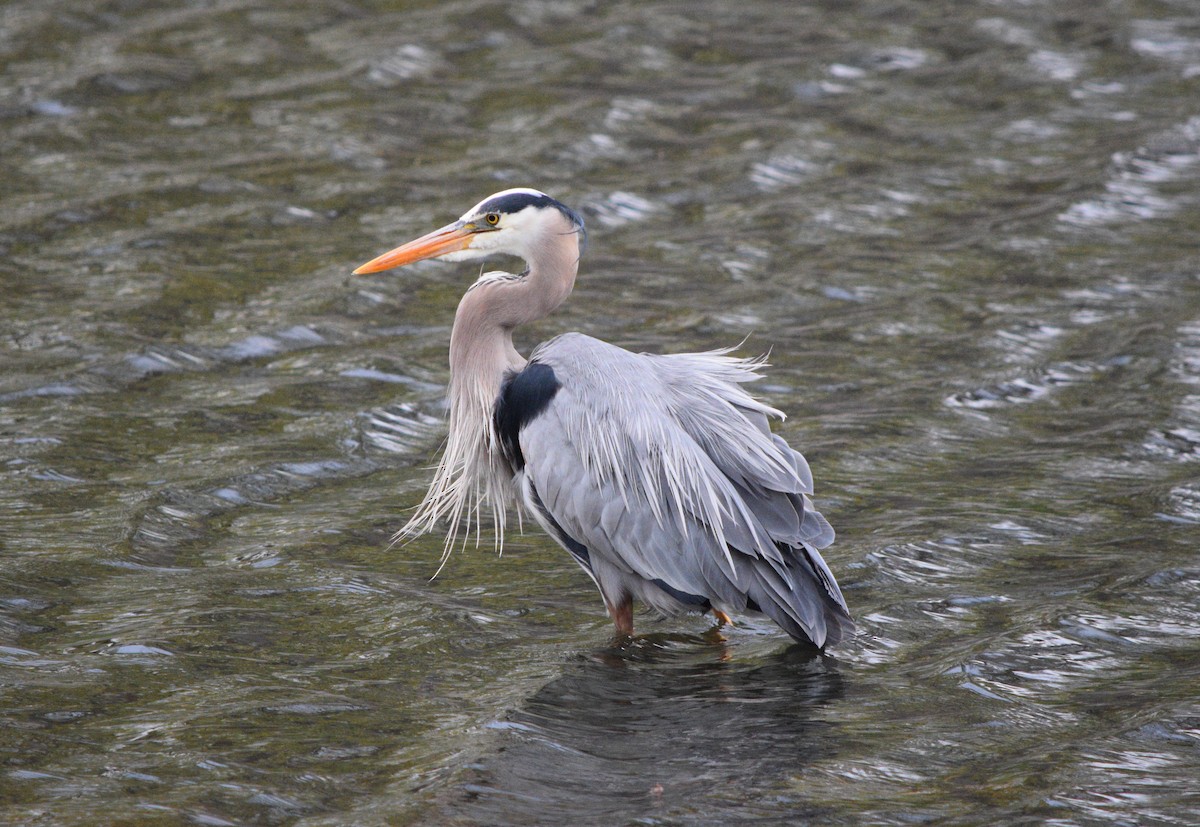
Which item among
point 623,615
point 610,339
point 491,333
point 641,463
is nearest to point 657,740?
point 623,615

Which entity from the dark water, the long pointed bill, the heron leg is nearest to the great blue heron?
the heron leg

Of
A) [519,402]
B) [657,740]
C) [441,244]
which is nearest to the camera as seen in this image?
[657,740]

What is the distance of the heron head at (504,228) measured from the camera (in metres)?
6.61

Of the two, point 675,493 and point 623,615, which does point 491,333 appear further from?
point 623,615

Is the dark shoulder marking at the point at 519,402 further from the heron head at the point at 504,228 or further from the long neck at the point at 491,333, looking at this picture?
the heron head at the point at 504,228

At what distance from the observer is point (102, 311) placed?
9.31 meters

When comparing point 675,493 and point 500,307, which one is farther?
point 500,307

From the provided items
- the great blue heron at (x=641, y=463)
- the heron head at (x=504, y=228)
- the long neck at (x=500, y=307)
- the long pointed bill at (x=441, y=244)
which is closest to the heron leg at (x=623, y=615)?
the great blue heron at (x=641, y=463)

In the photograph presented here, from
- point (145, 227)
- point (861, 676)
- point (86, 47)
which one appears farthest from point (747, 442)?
point (86, 47)

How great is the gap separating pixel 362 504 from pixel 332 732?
2354 millimetres

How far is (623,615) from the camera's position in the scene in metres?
6.17

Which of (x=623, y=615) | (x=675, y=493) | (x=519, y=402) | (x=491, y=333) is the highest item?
A: (x=491, y=333)

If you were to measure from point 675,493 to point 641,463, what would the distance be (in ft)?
0.64

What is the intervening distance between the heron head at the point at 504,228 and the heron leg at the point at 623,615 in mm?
1583
